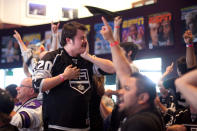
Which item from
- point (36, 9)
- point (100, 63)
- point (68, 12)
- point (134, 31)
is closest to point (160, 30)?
point (134, 31)

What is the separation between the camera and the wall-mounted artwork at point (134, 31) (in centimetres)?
388

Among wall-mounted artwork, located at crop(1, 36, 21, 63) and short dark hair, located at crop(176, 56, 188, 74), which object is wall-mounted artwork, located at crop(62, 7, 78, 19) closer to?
wall-mounted artwork, located at crop(1, 36, 21, 63)

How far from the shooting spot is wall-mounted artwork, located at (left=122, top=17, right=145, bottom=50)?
388cm

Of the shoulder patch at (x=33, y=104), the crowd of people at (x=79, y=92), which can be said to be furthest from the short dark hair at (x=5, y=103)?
the shoulder patch at (x=33, y=104)

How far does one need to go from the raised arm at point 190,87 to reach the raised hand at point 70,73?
0.96 meters

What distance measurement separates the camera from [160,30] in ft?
12.2

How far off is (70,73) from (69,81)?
0.09 m

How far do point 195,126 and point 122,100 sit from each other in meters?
1.01

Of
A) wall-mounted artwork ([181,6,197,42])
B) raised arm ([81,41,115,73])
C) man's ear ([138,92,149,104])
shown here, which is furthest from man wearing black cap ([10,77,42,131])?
wall-mounted artwork ([181,6,197,42])

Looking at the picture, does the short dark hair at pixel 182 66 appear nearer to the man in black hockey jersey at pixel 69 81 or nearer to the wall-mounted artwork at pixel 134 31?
the man in black hockey jersey at pixel 69 81

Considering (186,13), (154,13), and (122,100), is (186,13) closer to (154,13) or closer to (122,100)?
(154,13)

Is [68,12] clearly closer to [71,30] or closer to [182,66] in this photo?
[71,30]

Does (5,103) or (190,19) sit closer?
(5,103)

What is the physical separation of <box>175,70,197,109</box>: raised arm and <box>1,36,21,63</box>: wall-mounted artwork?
178 inches
